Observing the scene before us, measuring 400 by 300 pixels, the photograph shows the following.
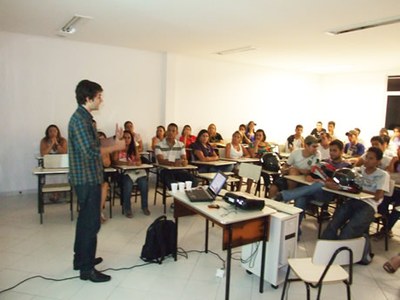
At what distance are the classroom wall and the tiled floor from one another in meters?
1.97

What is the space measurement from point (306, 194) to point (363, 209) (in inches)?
26.7

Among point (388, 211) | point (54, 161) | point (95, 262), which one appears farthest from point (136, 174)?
point (388, 211)

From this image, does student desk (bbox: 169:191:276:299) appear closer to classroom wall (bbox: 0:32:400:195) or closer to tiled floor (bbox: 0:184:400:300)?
tiled floor (bbox: 0:184:400:300)

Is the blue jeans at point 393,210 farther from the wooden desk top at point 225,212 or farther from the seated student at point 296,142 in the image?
the seated student at point 296,142

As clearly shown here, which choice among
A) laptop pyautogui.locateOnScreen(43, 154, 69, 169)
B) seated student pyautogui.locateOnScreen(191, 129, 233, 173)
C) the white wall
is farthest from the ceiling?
laptop pyautogui.locateOnScreen(43, 154, 69, 169)

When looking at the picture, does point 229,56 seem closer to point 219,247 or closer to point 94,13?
point 94,13

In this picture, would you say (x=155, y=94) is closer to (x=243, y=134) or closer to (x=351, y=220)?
(x=243, y=134)

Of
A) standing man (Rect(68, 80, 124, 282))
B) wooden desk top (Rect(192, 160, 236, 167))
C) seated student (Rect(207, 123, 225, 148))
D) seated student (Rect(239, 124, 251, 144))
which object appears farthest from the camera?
seated student (Rect(239, 124, 251, 144))

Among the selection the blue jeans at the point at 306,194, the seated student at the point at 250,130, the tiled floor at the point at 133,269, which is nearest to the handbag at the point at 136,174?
the tiled floor at the point at 133,269

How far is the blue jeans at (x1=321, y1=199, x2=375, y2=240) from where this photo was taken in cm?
328

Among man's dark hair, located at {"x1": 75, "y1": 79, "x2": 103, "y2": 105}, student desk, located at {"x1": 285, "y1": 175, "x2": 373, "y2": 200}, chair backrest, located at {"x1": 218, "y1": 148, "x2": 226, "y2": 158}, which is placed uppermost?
man's dark hair, located at {"x1": 75, "y1": 79, "x2": 103, "y2": 105}

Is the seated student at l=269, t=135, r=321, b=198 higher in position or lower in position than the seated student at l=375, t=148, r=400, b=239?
higher

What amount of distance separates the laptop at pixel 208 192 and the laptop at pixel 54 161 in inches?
93.4

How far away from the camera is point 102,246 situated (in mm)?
3471
